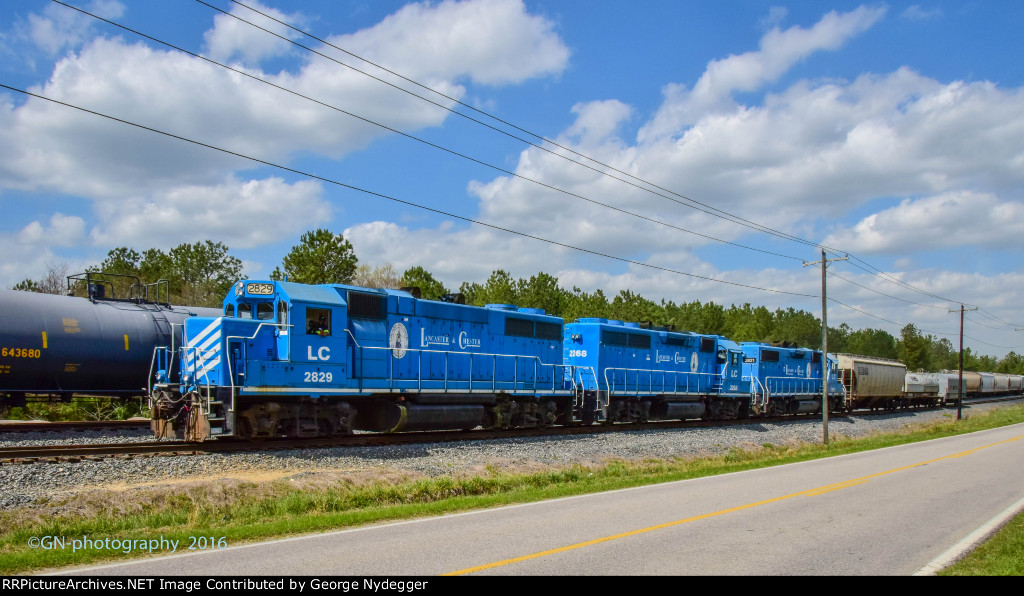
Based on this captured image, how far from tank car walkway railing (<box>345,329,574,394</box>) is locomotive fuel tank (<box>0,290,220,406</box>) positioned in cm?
600

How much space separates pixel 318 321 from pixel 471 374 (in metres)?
5.80

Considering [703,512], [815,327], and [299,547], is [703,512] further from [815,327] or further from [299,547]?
[815,327]

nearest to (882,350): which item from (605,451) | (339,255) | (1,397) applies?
(339,255)

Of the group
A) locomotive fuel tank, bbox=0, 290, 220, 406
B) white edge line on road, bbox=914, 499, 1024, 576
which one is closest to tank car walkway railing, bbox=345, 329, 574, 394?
locomotive fuel tank, bbox=0, 290, 220, 406

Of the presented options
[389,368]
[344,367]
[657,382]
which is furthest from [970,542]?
[657,382]

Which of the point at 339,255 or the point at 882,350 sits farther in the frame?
the point at 882,350

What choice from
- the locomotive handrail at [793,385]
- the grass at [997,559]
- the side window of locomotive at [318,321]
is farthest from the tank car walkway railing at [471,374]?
the locomotive handrail at [793,385]

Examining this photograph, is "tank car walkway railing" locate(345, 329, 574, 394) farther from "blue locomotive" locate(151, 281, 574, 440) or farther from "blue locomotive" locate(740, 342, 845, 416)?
"blue locomotive" locate(740, 342, 845, 416)

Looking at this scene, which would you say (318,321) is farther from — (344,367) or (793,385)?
(793,385)

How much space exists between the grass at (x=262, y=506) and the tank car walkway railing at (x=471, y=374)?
485 centimetres

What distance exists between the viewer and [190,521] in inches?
392

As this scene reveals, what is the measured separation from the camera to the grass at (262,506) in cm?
859
